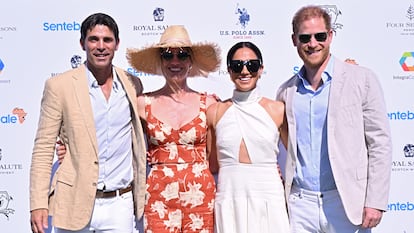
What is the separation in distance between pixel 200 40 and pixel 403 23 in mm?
1456

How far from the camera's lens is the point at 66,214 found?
2.90 metres

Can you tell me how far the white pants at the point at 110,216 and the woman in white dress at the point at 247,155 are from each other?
508 millimetres

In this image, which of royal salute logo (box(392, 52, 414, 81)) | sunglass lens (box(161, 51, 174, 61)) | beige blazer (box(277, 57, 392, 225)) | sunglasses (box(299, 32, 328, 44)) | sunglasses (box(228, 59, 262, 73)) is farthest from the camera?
royal salute logo (box(392, 52, 414, 81))

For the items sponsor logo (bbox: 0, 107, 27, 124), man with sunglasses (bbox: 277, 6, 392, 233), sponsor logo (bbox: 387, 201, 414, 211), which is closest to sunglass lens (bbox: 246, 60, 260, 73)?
man with sunglasses (bbox: 277, 6, 392, 233)

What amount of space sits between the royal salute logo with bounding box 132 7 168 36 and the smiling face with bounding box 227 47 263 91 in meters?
0.89

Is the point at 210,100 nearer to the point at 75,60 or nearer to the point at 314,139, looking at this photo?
the point at 314,139

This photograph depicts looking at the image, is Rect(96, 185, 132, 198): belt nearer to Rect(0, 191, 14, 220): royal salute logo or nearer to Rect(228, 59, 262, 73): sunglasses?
Rect(228, 59, 262, 73): sunglasses

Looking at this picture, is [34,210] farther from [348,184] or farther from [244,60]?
[348,184]

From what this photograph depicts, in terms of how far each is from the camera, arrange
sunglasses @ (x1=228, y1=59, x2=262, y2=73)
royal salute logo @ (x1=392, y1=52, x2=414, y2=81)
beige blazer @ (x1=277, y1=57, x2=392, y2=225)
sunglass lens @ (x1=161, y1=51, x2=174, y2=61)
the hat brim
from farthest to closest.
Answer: royal salute logo @ (x1=392, y1=52, x2=414, y2=81)
the hat brim
sunglass lens @ (x1=161, y1=51, x2=174, y2=61)
sunglasses @ (x1=228, y1=59, x2=262, y2=73)
beige blazer @ (x1=277, y1=57, x2=392, y2=225)

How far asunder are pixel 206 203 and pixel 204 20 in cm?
138

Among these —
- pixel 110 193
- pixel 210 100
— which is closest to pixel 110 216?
pixel 110 193

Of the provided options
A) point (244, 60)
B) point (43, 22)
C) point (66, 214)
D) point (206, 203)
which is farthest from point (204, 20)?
point (66, 214)

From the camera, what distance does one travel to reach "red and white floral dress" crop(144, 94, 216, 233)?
297 cm

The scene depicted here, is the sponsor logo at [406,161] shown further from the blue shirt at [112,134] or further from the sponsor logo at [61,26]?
the sponsor logo at [61,26]
